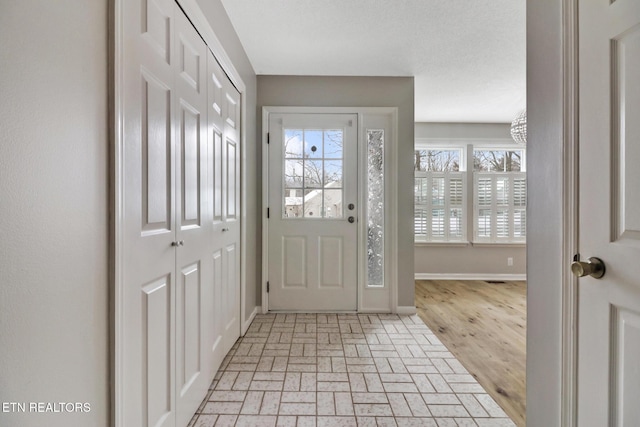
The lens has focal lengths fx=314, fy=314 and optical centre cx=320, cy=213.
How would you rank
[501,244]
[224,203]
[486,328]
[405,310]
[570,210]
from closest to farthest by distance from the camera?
1. [570,210]
2. [224,203]
3. [486,328]
4. [405,310]
5. [501,244]

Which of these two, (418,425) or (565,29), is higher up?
(565,29)

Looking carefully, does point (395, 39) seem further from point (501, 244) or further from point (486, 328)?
point (501, 244)

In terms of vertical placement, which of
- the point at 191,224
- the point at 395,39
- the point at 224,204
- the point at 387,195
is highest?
the point at 395,39

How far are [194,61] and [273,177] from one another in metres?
1.59

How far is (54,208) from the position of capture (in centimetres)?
73

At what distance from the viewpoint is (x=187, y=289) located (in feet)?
4.88

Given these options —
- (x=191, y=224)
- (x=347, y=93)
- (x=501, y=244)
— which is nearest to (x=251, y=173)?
(x=347, y=93)

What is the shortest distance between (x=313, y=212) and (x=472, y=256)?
2.90m

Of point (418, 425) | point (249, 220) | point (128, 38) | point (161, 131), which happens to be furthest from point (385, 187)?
point (128, 38)

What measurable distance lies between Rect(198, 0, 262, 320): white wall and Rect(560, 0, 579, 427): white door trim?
1.93 metres

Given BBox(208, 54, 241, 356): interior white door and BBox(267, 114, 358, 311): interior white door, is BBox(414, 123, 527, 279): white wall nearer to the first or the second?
BBox(267, 114, 358, 311): interior white door

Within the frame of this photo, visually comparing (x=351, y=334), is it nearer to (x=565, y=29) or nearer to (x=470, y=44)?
(x=565, y=29)

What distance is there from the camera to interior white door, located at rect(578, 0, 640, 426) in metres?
0.78

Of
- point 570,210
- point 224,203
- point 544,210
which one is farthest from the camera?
point 224,203
